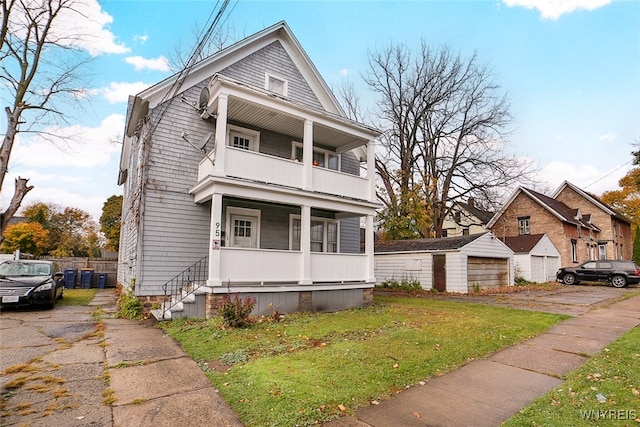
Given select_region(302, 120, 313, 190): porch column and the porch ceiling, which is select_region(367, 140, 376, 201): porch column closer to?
the porch ceiling

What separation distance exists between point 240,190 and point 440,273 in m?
12.9

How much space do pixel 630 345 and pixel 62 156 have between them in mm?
16882

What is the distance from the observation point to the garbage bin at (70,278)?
18875mm

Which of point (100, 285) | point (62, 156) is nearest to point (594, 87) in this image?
point (62, 156)

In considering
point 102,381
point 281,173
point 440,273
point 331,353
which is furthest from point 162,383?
point 440,273

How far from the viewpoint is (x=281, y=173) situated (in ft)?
35.4

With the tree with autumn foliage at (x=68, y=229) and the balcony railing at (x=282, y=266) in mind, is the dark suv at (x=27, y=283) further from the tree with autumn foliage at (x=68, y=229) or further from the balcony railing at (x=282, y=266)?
the tree with autumn foliage at (x=68, y=229)

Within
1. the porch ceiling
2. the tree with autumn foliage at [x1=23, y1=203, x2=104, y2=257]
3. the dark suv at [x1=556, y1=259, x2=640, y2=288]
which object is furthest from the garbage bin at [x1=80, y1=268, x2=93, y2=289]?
the dark suv at [x1=556, y1=259, x2=640, y2=288]

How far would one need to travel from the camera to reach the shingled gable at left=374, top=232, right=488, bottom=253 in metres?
18.2

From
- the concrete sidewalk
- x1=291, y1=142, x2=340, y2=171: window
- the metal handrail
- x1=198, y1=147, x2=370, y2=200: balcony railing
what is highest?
x1=291, y1=142, x2=340, y2=171: window

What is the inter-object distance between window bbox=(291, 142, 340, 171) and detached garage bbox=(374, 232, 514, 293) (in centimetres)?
793

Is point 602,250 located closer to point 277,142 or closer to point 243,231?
point 277,142

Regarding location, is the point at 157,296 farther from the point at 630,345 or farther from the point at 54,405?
the point at 630,345

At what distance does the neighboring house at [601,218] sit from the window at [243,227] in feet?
116
